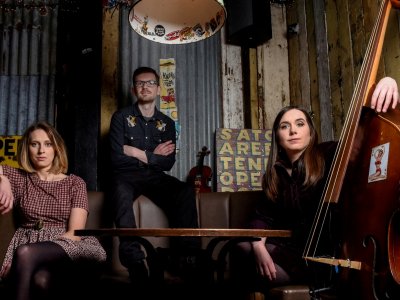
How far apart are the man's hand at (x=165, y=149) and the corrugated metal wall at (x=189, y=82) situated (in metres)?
0.69

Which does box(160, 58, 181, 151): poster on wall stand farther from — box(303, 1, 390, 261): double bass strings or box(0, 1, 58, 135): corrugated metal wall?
box(303, 1, 390, 261): double bass strings

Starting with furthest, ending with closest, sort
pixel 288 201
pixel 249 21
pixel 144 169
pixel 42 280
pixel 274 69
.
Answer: pixel 274 69, pixel 249 21, pixel 144 169, pixel 288 201, pixel 42 280

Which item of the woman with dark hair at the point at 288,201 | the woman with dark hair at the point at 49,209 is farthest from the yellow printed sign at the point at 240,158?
the woman with dark hair at the point at 49,209

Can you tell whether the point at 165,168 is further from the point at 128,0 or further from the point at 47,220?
the point at 128,0

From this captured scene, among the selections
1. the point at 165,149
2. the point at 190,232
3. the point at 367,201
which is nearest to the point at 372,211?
the point at 367,201

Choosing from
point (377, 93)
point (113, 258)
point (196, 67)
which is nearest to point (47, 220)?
point (113, 258)

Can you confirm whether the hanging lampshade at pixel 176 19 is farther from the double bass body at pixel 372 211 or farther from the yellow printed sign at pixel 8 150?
the yellow printed sign at pixel 8 150

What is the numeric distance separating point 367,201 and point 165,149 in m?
2.23

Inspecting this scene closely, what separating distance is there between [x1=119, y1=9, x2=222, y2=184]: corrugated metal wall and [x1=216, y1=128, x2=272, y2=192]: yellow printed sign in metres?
0.19

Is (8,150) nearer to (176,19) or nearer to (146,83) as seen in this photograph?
(146,83)

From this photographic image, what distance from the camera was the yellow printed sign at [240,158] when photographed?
417cm

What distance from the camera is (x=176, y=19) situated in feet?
7.83

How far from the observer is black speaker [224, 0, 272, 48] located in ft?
13.6

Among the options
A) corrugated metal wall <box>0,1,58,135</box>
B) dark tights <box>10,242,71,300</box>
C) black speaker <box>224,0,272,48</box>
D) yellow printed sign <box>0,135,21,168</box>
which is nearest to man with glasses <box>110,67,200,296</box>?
dark tights <box>10,242,71,300</box>
